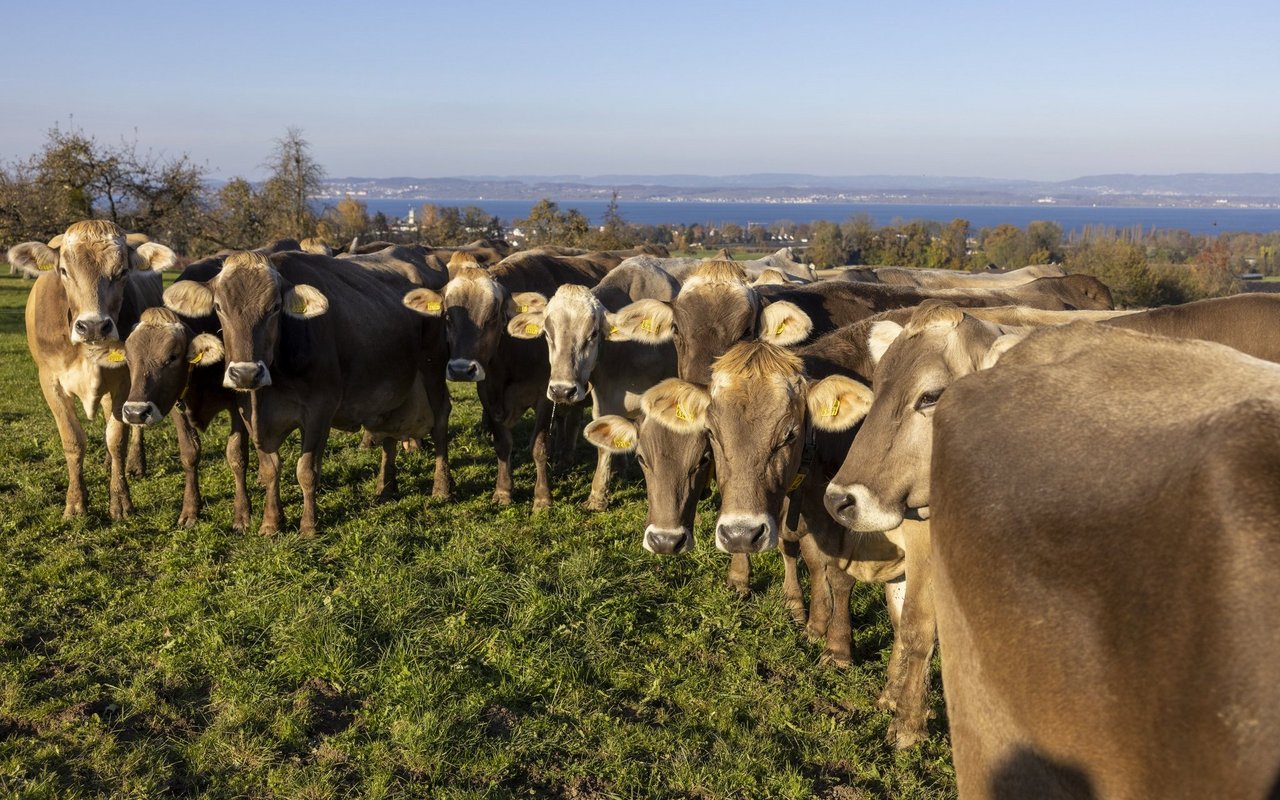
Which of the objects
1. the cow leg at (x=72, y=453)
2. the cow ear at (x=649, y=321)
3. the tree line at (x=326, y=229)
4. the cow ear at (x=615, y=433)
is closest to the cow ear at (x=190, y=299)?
the cow leg at (x=72, y=453)

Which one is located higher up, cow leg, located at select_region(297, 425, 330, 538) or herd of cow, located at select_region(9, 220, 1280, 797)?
herd of cow, located at select_region(9, 220, 1280, 797)

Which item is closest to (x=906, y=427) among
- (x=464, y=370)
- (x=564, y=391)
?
(x=564, y=391)

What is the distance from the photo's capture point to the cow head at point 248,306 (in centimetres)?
748

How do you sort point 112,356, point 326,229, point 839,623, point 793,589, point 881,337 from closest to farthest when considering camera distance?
1. point 881,337
2. point 839,623
3. point 793,589
4. point 112,356
5. point 326,229

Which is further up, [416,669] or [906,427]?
[906,427]

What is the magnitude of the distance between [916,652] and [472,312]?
5335 millimetres

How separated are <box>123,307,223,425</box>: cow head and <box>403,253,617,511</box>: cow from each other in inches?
79.4

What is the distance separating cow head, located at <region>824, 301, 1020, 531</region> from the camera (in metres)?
4.36

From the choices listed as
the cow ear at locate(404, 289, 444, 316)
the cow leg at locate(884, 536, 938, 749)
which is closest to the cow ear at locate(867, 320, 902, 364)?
the cow leg at locate(884, 536, 938, 749)

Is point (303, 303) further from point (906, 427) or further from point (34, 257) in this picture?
point (906, 427)

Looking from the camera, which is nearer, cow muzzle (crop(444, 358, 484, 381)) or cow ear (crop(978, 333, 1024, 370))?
cow ear (crop(978, 333, 1024, 370))

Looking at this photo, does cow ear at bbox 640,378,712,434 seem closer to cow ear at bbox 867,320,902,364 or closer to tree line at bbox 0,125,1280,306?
cow ear at bbox 867,320,902,364

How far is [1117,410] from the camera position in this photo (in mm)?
2711

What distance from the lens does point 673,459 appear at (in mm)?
5402
